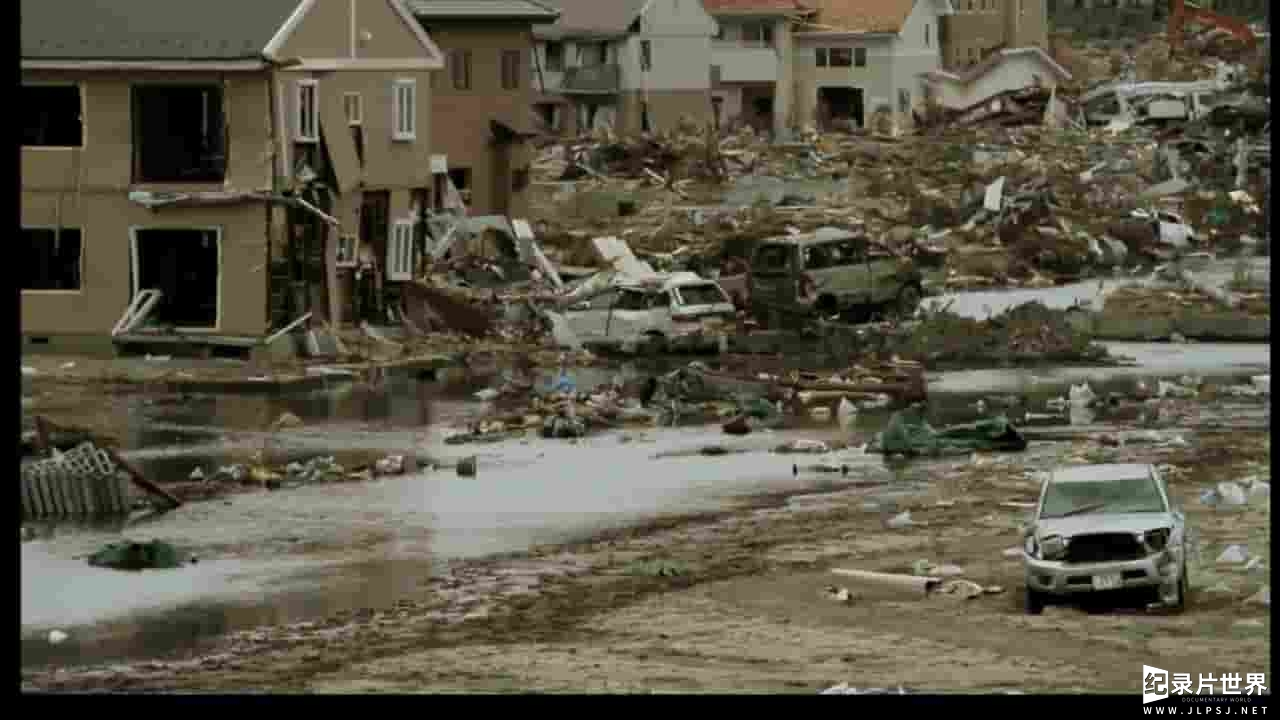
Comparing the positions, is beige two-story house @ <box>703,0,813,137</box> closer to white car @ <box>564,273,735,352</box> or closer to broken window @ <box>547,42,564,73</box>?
broken window @ <box>547,42,564,73</box>

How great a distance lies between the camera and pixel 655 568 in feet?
84.6

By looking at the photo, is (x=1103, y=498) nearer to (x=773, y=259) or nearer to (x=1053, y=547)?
(x=1053, y=547)

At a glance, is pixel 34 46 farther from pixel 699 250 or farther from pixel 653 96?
pixel 653 96

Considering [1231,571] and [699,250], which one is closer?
[1231,571]

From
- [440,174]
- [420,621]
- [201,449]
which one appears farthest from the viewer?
[440,174]

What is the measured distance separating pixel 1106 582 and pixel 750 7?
6181cm

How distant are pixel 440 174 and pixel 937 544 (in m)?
22.0

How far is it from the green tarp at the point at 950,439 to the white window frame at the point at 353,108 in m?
11.6

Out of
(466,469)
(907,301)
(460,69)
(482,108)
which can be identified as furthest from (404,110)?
(466,469)

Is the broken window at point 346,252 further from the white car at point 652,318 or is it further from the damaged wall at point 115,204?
the white car at point 652,318

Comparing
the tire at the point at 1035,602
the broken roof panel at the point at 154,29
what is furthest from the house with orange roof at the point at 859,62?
the tire at the point at 1035,602

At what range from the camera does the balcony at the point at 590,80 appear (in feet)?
257

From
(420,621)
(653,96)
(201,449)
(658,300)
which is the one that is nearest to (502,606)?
(420,621)

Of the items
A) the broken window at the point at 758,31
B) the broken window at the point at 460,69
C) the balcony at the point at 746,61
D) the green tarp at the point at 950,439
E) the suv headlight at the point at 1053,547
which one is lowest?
the suv headlight at the point at 1053,547
